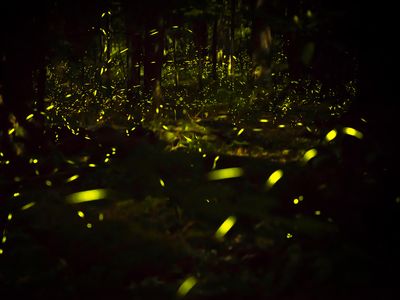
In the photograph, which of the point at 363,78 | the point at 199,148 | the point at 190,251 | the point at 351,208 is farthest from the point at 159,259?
the point at 199,148

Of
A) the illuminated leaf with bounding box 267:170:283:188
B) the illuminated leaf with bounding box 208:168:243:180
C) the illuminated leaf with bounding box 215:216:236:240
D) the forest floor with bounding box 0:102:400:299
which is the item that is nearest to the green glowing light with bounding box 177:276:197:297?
the forest floor with bounding box 0:102:400:299

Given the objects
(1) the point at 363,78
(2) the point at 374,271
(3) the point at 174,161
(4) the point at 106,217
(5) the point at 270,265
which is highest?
(1) the point at 363,78

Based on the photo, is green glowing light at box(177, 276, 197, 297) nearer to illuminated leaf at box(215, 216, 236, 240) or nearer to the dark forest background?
the dark forest background

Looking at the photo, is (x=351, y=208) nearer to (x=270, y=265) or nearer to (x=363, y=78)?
(x=270, y=265)

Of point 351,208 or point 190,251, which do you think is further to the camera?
point 190,251

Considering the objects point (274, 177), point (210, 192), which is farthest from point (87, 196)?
point (274, 177)

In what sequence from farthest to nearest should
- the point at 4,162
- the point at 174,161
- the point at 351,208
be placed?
the point at 174,161 → the point at 4,162 → the point at 351,208
